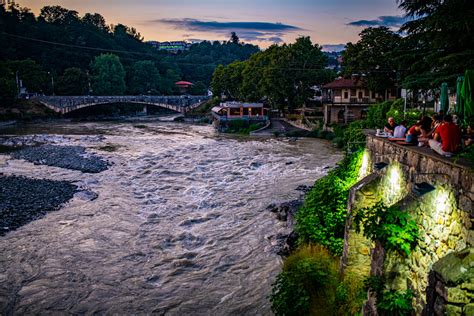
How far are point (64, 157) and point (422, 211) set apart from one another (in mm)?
34921

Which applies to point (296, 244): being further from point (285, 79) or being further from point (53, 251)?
point (285, 79)

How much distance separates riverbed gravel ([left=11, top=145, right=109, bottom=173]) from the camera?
33281 mm

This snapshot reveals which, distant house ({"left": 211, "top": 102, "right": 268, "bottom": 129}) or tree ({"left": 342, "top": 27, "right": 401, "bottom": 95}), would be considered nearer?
tree ({"left": 342, "top": 27, "right": 401, "bottom": 95})

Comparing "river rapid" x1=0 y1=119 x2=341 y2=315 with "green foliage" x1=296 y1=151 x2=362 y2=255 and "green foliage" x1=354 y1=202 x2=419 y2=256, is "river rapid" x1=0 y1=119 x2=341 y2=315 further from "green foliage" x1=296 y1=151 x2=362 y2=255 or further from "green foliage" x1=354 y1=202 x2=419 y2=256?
"green foliage" x1=354 y1=202 x2=419 y2=256

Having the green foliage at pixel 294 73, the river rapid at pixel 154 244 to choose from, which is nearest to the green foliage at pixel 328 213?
the river rapid at pixel 154 244

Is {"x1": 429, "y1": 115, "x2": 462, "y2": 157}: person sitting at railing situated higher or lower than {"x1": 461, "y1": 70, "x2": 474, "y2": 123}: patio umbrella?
lower

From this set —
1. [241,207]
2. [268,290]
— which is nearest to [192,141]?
[241,207]

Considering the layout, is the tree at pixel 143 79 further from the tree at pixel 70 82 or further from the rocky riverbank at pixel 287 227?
the rocky riverbank at pixel 287 227

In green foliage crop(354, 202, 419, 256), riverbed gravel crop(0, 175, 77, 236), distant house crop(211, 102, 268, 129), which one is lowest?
riverbed gravel crop(0, 175, 77, 236)

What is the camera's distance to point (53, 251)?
16.0 metres

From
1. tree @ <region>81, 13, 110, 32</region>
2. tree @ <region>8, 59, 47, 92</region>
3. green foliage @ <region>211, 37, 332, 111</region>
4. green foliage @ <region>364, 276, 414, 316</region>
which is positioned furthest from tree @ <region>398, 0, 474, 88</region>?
tree @ <region>81, 13, 110, 32</region>

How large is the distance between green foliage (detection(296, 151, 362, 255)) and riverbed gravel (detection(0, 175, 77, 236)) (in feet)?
42.8

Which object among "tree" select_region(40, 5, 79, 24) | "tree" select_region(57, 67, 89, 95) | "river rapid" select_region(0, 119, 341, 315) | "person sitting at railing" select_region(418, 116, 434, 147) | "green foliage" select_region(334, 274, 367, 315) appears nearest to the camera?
"green foliage" select_region(334, 274, 367, 315)

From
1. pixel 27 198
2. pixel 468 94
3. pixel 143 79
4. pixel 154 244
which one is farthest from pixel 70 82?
Answer: pixel 468 94
